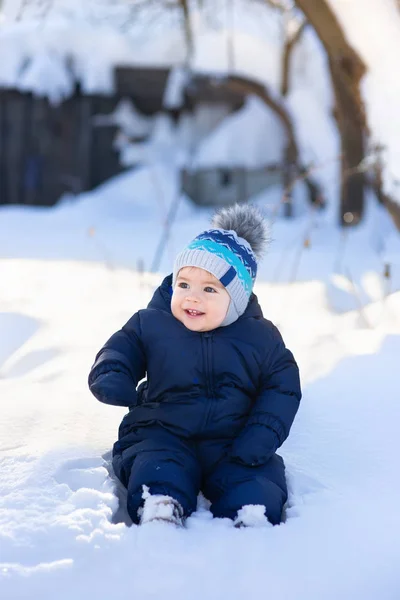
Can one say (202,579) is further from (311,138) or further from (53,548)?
(311,138)

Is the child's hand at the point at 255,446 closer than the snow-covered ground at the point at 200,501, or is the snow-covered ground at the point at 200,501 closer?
the snow-covered ground at the point at 200,501

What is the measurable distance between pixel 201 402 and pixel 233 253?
1.50 feet

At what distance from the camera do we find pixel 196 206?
41.7 feet

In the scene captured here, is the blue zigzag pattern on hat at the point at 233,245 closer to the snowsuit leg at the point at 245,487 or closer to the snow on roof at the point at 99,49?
the snowsuit leg at the point at 245,487

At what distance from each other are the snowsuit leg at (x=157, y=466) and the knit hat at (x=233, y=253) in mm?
383

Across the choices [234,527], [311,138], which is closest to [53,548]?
[234,527]

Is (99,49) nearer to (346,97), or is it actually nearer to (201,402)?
(346,97)

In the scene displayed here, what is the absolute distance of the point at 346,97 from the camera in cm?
657

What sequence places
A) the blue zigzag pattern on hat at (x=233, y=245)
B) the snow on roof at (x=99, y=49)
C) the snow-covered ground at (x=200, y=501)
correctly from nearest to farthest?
the snow-covered ground at (x=200, y=501), the blue zigzag pattern on hat at (x=233, y=245), the snow on roof at (x=99, y=49)

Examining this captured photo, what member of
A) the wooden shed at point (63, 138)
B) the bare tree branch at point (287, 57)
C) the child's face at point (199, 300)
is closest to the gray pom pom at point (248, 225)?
the child's face at point (199, 300)

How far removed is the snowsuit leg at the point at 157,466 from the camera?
1.84 metres

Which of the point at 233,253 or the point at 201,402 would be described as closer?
the point at 201,402

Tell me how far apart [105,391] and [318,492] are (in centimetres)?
64

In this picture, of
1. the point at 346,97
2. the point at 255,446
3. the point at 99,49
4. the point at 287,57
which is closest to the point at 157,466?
the point at 255,446
